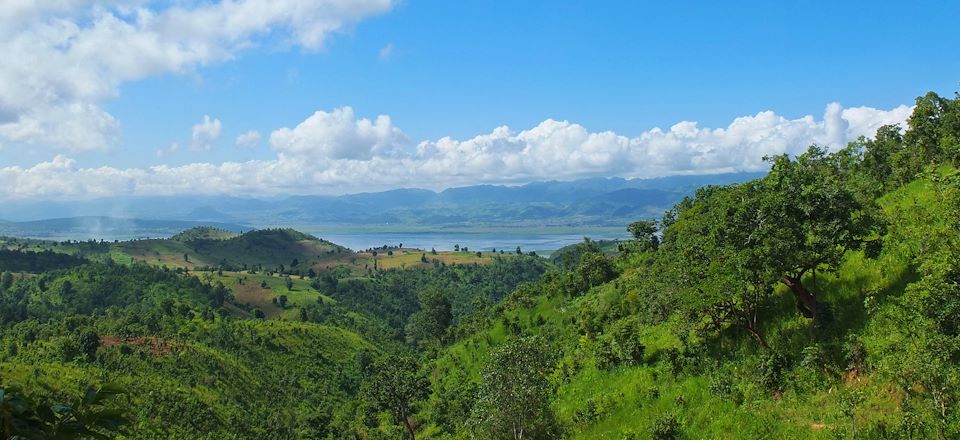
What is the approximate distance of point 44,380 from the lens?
76.1 meters

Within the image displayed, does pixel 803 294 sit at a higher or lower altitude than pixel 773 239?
lower

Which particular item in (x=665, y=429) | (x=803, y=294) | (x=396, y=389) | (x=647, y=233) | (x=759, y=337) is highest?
(x=803, y=294)

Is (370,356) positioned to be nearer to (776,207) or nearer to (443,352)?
(443,352)

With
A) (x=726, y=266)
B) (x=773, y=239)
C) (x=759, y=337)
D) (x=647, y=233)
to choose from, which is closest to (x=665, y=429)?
(x=759, y=337)

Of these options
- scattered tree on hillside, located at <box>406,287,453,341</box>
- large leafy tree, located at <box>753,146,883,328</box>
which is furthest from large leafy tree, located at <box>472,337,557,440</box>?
scattered tree on hillside, located at <box>406,287,453,341</box>

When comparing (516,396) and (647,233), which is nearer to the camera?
(516,396)

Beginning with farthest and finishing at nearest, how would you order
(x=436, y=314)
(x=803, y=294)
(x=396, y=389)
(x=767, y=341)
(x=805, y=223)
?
(x=436, y=314), (x=396, y=389), (x=767, y=341), (x=803, y=294), (x=805, y=223)

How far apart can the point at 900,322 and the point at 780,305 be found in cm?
909

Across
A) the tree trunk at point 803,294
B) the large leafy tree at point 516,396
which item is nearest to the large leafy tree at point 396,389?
the large leafy tree at point 516,396

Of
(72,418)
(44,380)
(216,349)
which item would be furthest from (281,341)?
(72,418)

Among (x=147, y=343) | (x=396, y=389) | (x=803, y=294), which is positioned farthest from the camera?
(x=147, y=343)

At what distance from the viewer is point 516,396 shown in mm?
28688

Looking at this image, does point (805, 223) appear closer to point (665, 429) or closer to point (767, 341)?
point (767, 341)

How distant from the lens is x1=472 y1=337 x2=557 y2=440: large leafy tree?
94.8 feet
